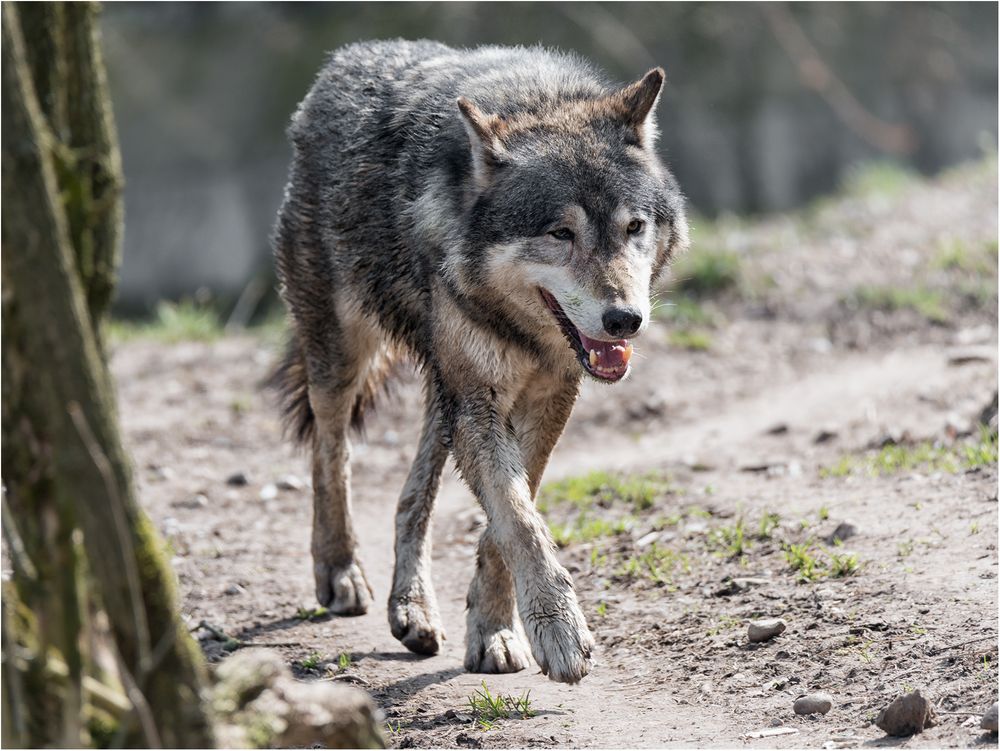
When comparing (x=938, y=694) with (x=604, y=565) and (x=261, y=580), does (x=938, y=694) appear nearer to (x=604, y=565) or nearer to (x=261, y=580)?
(x=604, y=565)

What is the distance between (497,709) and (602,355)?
1166mm

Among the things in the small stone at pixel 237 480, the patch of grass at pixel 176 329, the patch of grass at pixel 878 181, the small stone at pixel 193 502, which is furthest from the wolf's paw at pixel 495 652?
the patch of grass at pixel 878 181

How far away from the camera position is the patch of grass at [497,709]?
3818mm

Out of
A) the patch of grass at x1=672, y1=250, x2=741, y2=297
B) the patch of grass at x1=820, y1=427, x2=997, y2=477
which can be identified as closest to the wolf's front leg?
the patch of grass at x1=820, y1=427, x2=997, y2=477

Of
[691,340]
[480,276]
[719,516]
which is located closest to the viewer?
[480,276]

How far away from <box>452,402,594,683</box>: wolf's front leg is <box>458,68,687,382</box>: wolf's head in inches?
15.6

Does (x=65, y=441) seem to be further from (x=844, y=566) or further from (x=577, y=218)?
(x=844, y=566)

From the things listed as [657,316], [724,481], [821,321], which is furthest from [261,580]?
[821,321]

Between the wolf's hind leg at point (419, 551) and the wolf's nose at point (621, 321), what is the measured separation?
0.85 meters

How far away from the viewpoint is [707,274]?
357 inches

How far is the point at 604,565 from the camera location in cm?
504

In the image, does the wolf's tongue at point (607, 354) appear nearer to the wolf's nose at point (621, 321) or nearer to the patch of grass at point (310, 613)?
the wolf's nose at point (621, 321)

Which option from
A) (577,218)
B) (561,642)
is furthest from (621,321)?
(561,642)

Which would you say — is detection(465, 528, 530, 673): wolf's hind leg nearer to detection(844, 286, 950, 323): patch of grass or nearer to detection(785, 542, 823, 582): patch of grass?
detection(785, 542, 823, 582): patch of grass
